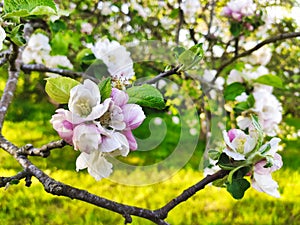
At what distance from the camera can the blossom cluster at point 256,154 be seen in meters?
0.67

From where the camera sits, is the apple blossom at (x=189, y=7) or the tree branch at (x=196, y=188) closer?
the tree branch at (x=196, y=188)

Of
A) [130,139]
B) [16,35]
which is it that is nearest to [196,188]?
[130,139]

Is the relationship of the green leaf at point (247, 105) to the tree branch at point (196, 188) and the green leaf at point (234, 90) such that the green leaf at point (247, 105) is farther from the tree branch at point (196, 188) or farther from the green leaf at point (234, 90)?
the tree branch at point (196, 188)

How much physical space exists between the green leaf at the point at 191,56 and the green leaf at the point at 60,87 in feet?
0.84

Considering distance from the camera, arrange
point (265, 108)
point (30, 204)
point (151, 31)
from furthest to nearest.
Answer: point (151, 31), point (30, 204), point (265, 108)

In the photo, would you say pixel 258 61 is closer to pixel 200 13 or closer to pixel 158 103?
pixel 200 13

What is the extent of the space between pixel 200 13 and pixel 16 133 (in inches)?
48.3

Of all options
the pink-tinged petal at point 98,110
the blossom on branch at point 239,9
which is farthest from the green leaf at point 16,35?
the blossom on branch at point 239,9

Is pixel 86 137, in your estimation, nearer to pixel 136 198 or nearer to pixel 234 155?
pixel 234 155

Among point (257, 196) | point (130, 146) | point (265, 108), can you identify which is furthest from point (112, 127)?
point (257, 196)

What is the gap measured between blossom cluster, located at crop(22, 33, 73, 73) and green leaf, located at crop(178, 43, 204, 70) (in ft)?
2.82

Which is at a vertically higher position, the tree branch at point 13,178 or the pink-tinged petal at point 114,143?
the pink-tinged petal at point 114,143

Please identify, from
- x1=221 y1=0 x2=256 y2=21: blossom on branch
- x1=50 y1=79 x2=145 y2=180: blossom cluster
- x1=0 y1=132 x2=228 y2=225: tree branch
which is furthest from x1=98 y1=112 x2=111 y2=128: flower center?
x1=221 y1=0 x2=256 y2=21: blossom on branch

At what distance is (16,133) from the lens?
264 cm
